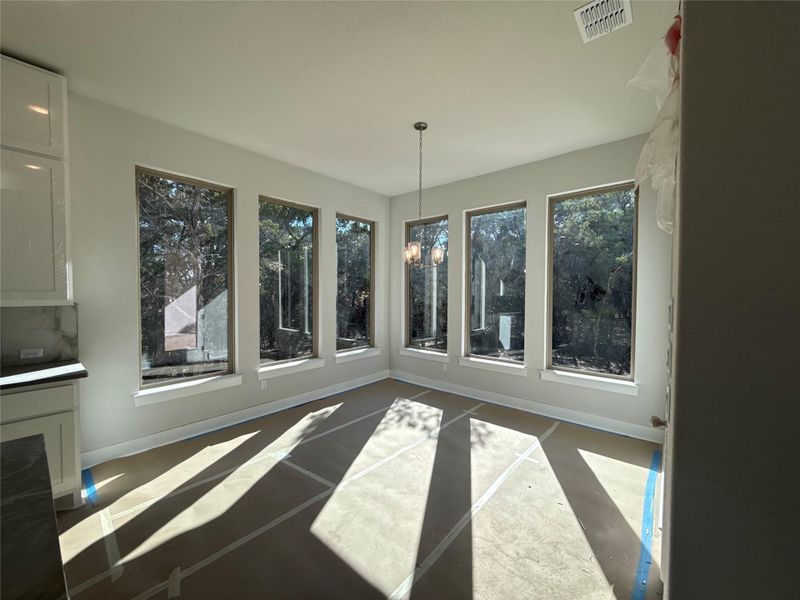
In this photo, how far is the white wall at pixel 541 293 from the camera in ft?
11.0

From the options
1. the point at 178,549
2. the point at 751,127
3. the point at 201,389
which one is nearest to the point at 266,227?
the point at 201,389

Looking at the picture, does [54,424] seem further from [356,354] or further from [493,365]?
[493,365]

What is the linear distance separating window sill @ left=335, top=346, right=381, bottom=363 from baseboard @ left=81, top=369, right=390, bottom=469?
0.34 meters


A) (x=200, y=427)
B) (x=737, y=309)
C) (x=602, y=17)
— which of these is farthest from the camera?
(x=200, y=427)

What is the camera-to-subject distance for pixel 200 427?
135 inches

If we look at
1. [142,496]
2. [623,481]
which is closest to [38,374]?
[142,496]

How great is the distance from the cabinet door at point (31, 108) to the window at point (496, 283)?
4.13 meters

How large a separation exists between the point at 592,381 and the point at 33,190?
5.00 meters

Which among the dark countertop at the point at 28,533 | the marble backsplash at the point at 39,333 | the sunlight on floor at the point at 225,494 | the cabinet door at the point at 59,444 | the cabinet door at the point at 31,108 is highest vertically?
the cabinet door at the point at 31,108

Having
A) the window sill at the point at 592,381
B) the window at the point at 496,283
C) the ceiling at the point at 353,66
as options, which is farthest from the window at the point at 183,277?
the window sill at the point at 592,381

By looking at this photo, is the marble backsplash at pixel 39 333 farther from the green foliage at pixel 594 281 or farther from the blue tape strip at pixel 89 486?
the green foliage at pixel 594 281

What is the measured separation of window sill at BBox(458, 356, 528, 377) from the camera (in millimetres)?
4230

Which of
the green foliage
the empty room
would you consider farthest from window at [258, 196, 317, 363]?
the green foliage

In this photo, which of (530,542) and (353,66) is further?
(353,66)
